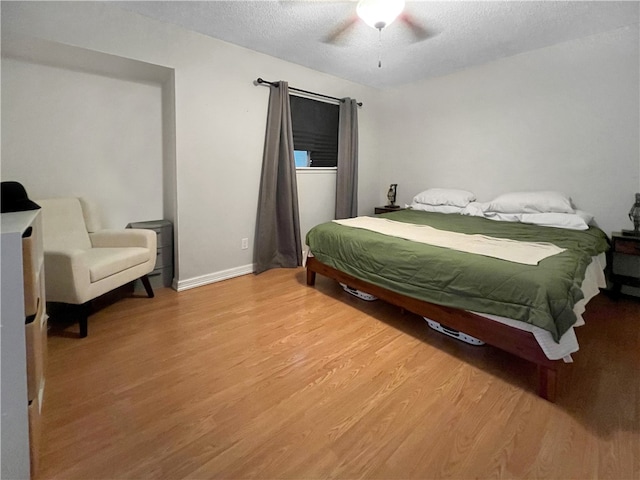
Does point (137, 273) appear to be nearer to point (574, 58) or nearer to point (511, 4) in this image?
point (511, 4)

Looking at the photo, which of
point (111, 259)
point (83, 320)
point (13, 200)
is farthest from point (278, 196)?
point (13, 200)

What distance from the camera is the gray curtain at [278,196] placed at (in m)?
3.27

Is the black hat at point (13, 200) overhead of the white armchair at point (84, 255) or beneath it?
overhead

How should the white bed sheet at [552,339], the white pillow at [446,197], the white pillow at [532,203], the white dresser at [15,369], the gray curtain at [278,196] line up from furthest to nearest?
the white pillow at [446,197]
the gray curtain at [278,196]
the white pillow at [532,203]
the white bed sheet at [552,339]
the white dresser at [15,369]

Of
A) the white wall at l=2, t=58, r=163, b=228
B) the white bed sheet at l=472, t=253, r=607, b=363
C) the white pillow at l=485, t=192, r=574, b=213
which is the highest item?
the white wall at l=2, t=58, r=163, b=228

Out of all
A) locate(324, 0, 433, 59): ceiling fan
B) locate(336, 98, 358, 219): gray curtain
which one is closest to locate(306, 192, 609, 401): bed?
locate(336, 98, 358, 219): gray curtain

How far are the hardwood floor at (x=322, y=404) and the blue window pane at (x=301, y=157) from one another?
83.1 inches

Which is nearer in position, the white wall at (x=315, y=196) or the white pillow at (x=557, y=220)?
the white pillow at (x=557, y=220)

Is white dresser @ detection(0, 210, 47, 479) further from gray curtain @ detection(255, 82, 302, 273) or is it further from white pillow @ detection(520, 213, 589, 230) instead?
white pillow @ detection(520, 213, 589, 230)

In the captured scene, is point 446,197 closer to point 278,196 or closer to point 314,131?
point 314,131

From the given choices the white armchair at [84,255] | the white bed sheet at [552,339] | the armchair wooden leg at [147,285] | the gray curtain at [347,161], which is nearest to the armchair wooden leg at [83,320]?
the white armchair at [84,255]

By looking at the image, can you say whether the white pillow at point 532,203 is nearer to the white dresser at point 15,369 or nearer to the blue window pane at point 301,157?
the blue window pane at point 301,157

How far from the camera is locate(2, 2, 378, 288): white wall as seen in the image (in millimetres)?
2254

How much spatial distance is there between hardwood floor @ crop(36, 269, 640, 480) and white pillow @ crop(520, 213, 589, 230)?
81 centimetres
